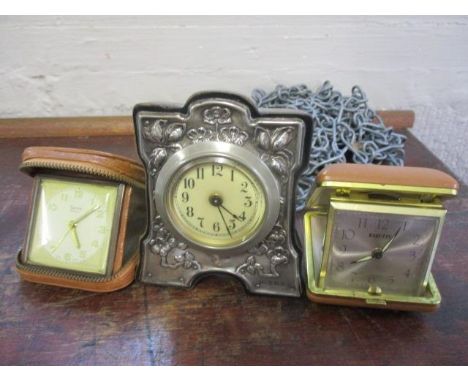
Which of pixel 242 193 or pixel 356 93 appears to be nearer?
pixel 242 193

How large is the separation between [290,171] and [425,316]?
328mm

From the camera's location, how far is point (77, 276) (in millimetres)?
727

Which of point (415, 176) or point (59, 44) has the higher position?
point (59, 44)

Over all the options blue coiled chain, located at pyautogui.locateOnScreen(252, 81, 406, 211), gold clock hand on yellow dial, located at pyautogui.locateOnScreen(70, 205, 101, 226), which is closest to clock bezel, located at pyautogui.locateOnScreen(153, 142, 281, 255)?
gold clock hand on yellow dial, located at pyautogui.locateOnScreen(70, 205, 101, 226)

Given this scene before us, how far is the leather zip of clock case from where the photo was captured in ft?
2.27

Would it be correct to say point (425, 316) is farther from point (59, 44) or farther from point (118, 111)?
point (59, 44)

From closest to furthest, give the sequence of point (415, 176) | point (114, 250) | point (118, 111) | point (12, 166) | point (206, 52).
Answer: point (415, 176) → point (114, 250) → point (12, 166) → point (206, 52) → point (118, 111)

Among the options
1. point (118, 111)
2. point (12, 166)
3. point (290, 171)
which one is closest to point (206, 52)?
point (118, 111)

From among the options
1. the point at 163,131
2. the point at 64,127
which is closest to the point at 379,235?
the point at 163,131

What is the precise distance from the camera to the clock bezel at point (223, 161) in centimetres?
64

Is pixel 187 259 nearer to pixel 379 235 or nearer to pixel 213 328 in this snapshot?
pixel 213 328

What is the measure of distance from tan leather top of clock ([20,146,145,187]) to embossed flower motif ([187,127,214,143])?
0.13 m

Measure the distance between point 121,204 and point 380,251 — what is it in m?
0.42

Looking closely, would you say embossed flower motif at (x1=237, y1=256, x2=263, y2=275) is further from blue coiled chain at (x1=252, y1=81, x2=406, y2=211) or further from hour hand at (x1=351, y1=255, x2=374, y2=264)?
blue coiled chain at (x1=252, y1=81, x2=406, y2=211)
